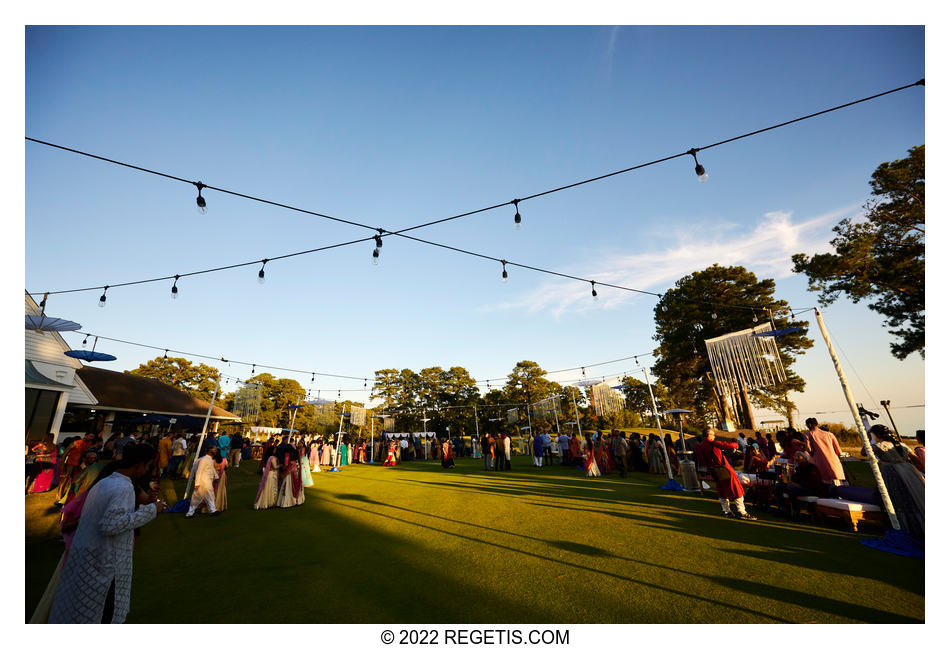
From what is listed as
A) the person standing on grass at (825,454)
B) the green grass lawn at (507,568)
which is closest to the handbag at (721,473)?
the green grass lawn at (507,568)

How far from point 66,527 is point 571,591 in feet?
14.6

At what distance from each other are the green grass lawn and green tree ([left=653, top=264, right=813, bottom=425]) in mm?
19847

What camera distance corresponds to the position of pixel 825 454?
6.37m

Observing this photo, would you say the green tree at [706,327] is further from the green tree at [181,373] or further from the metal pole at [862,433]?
the green tree at [181,373]

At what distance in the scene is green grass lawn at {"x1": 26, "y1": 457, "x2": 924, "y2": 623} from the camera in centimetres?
325

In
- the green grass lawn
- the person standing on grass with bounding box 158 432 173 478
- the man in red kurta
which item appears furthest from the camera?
the person standing on grass with bounding box 158 432 173 478

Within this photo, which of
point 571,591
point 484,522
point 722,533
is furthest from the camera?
point 484,522

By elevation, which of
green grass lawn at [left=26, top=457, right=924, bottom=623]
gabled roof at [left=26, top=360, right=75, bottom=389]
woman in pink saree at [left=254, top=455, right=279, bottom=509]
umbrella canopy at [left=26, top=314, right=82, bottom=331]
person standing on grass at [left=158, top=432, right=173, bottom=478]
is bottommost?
green grass lawn at [left=26, top=457, right=924, bottom=623]

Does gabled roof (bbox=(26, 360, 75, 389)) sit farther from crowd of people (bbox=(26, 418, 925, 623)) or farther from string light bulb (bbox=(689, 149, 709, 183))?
string light bulb (bbox=(689, 149, 709, 183))

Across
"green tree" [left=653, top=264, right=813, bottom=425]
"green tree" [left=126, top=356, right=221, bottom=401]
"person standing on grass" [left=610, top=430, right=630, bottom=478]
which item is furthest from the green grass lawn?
"green tree" [left=126, top=356, right=221, bottom=401]

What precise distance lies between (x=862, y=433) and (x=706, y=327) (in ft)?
69.1

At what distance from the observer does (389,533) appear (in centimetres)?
595

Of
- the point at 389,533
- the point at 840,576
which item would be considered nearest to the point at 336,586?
the point at 389,533

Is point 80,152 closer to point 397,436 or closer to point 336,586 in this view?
point 336,586
